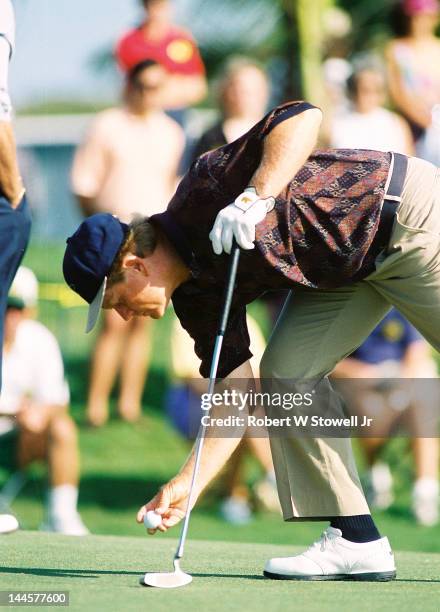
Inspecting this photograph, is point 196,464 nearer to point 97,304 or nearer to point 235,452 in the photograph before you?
point 97,304

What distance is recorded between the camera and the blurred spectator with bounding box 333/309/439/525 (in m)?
7.75

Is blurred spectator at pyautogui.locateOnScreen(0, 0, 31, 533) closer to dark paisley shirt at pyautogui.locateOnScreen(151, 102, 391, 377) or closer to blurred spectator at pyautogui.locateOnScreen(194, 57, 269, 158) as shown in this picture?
dark paisley shirt at pyautogui.locateOnScreen(151, 102, 391, 377)

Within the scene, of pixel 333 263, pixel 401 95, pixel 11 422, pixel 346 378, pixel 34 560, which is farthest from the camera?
pixel 401 95

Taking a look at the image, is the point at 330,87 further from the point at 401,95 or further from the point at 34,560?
the point at 34,560

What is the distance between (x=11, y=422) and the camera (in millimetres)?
7234

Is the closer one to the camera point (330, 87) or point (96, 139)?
point (96, 139)

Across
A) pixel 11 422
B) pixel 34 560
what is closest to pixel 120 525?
pixel 11 422

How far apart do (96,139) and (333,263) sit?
4.61 m

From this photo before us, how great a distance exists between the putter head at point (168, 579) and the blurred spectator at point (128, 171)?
4.23m

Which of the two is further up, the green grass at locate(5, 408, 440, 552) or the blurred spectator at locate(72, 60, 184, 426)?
the blurred spectator at locate(72, 60, 184, 426)

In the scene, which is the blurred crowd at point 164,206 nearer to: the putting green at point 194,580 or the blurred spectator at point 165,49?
the blurred spectator at point 165,49

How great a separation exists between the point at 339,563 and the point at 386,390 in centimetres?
334

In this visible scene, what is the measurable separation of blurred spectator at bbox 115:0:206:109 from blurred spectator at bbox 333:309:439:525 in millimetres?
2602

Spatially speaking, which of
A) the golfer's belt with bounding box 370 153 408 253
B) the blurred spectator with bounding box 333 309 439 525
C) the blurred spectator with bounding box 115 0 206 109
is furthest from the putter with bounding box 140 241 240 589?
the blurred spectator with bounding box 115 0 206 109
